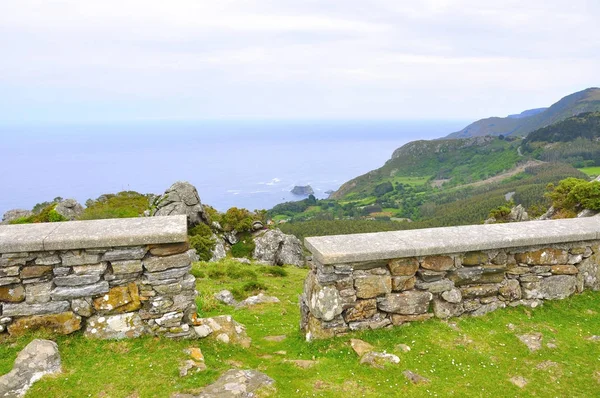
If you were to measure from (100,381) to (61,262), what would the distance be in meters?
1.86

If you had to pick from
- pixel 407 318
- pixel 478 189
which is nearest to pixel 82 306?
pixel 407 318

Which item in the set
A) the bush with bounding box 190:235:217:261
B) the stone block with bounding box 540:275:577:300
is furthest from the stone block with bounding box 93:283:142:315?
the bush with bounding box 190:235:217:261

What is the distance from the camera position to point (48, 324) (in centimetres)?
579

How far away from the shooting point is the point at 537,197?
86000mm

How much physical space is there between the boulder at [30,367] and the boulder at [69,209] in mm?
25344

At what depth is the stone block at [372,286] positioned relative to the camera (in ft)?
20.7

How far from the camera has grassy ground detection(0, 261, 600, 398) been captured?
16.6ft

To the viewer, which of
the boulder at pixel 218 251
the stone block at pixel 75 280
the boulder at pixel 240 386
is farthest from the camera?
the boulder at pixel 218 251

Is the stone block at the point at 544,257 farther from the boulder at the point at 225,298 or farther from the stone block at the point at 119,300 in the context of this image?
the boulder at the point at 225,298

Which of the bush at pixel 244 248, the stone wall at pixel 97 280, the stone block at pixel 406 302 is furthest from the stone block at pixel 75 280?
the bush at pixel 244 248

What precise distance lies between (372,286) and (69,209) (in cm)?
3056

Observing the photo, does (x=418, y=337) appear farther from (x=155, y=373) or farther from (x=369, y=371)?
(x=155, y=373)

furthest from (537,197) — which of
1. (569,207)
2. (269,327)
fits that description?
(269,327)

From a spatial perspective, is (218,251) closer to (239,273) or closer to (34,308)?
(239,273)
